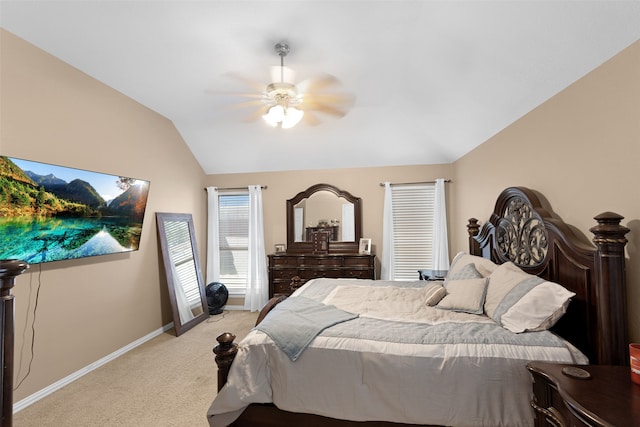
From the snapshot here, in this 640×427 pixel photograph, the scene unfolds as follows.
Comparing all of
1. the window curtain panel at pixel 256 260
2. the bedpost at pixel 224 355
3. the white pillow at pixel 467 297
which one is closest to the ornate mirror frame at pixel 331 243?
the window curtain panel at pixel 256 260

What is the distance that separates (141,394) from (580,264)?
3.44 m

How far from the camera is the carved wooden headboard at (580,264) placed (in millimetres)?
1576

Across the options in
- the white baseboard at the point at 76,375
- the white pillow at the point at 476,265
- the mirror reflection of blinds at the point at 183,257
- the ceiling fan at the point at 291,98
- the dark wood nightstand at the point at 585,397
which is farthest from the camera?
the mirror reflection of blinds at the point at 183,257

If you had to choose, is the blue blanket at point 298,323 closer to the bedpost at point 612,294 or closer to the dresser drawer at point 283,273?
the bedpost at point 612,294

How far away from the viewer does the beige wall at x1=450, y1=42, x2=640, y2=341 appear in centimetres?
159

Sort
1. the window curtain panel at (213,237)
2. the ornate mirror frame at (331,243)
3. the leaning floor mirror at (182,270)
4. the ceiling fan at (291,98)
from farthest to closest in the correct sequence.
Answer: the window curtain panel at (213,237)
the ornate mirror frame at (331,243)
the leaning floor mirror at (182,270)
the ceiling fan at (291,98)

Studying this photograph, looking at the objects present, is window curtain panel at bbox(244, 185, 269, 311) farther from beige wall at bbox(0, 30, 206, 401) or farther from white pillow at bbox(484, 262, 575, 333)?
white pillow at bbox(484, 262, 575, 333)

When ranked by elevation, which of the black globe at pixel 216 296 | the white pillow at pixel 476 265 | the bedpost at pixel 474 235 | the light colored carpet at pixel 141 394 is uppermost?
the bedpost at pixel 474 235

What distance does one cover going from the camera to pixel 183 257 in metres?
4.33

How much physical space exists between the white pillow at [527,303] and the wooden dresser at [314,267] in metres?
2.30

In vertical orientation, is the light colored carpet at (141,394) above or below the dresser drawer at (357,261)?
below

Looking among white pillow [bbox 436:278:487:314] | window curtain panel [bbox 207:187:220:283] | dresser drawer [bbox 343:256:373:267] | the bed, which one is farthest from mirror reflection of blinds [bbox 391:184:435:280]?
window curtain panel [bbox 207:187:220:283]

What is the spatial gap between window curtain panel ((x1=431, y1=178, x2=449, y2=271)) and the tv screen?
13.3 ft

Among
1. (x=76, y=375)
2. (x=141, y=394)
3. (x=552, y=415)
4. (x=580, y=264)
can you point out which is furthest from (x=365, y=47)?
(x=76, y=375)
